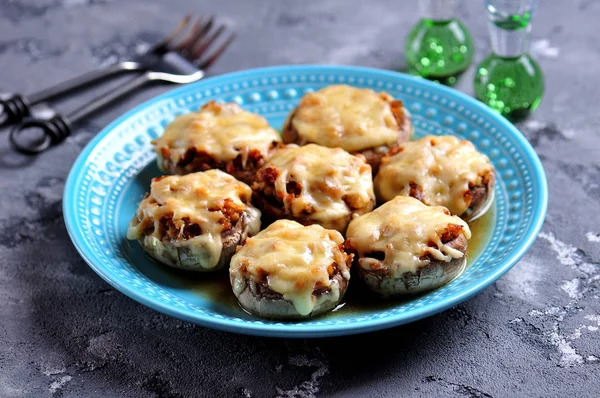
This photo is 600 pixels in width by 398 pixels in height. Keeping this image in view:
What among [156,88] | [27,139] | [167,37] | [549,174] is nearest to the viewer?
[549,174]

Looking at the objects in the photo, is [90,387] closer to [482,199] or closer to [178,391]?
[178,391]

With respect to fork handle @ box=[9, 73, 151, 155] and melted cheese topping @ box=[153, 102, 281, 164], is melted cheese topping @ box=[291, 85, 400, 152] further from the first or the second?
fork handle @ box=[9, 73, 151, 155]

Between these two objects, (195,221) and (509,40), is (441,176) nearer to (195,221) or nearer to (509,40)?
(195,221)

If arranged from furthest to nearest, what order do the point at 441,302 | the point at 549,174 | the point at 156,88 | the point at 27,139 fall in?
1. the point at 156,88
2. the point at 27,139
3. the point at 549,174
4. the point at 441,302


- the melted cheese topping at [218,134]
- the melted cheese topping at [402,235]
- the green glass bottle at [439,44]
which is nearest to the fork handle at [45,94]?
the melted cheese topping at [218,134]

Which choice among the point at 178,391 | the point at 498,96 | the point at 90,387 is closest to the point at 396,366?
the point at 178,391

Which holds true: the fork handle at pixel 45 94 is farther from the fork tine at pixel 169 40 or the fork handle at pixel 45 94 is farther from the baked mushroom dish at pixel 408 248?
the baked mushroom dish at pixel 408 248

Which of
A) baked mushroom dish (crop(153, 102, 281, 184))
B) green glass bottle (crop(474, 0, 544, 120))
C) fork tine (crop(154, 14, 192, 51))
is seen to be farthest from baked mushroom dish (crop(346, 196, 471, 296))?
fork tine (crop(154, 14, 192, 51))
